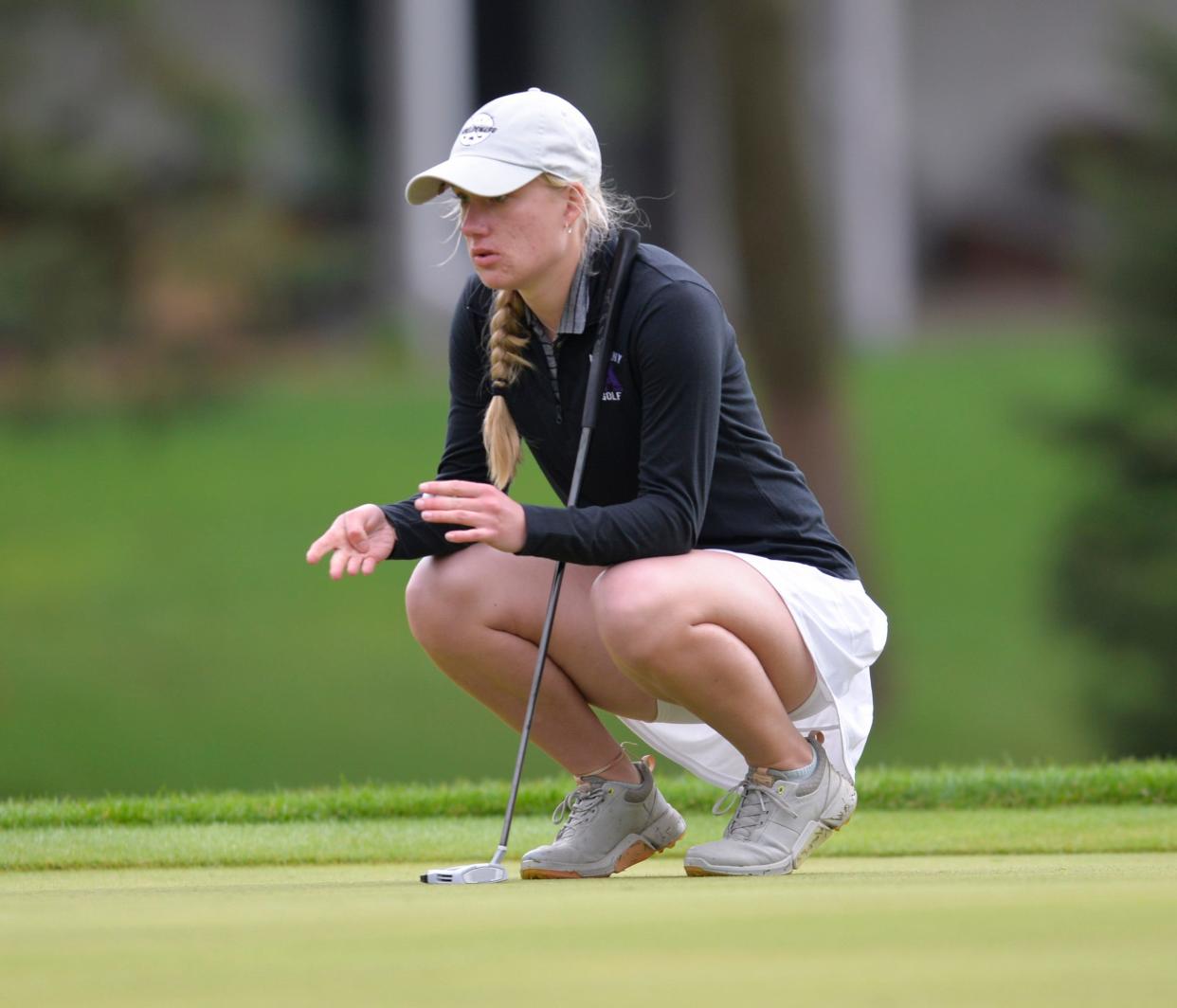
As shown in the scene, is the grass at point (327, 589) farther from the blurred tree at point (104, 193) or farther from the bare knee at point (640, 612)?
the bare knee at point (640, 612)

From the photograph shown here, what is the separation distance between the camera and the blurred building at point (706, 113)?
13.0 metres

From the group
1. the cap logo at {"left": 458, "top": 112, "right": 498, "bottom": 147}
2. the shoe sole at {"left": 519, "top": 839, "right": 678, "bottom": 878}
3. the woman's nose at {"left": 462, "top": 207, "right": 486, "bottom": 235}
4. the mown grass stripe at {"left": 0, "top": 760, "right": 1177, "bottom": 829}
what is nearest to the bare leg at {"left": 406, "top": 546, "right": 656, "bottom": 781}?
the shoe sole at {"left": 519, "top": 839, "right": 678, "bottom": 878}

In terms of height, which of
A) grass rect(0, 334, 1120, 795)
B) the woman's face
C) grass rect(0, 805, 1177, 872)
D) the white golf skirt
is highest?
the woman's face

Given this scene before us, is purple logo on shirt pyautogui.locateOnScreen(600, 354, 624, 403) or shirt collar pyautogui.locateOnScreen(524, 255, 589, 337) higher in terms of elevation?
shirt collar pyautogui.locateOnScreen(524, 255, 589, 337)

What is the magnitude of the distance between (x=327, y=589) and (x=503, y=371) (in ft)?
27.2

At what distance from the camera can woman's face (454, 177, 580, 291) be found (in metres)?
2.89

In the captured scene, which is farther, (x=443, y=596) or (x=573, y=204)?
(x=443, y=596)

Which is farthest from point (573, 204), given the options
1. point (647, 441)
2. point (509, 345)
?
point (647, 441)

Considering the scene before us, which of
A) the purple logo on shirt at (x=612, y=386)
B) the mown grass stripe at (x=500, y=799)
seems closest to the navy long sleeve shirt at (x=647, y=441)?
the purple logo on shirt at (x=612, y=386)

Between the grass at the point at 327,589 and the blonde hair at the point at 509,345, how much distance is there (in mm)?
3601

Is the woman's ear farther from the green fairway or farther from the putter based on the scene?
the green fairway

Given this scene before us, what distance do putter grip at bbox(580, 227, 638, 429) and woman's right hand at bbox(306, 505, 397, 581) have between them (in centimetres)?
33

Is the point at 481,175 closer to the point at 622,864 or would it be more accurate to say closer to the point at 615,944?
the point at 622,864

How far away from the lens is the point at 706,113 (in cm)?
1500
